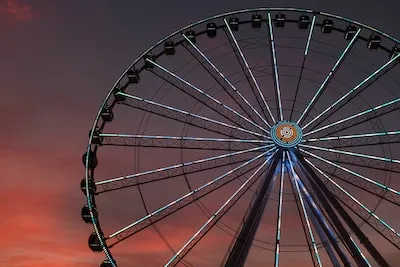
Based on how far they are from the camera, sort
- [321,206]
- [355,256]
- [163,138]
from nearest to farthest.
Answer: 1. [355,256]
2. [321,206]
3. [163,138]

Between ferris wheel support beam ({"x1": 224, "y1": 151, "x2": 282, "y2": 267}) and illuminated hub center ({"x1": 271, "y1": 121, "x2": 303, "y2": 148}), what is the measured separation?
165cm

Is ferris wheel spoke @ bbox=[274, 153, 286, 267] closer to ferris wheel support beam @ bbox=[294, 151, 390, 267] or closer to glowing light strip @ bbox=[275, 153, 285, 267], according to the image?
glowing light strip @ bbox=[275, 153, 285, 267]

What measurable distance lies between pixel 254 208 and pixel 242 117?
5.65 m

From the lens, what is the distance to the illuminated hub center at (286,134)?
2270 centimetres

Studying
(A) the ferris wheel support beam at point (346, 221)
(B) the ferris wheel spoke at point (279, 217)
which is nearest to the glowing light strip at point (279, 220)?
(B) the ferris wheel spoke at point (279, 217)

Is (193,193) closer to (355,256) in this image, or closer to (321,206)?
(321,206)

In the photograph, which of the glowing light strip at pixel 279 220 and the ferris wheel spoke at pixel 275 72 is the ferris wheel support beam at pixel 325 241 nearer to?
the glowing light strip at pixel 279 220

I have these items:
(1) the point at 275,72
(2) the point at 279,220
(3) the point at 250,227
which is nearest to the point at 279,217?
(2) the point at 279,220

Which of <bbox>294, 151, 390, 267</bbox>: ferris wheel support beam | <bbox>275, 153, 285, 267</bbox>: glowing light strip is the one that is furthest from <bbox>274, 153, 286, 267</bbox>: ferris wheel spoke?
<bbox>294, 151, 390, 267</bbox>: ferris wheel support beam

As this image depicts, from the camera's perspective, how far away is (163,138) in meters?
24.4

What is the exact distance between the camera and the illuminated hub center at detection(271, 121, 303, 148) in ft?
74.5

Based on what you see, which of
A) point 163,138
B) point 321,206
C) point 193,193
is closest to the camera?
point 321,206

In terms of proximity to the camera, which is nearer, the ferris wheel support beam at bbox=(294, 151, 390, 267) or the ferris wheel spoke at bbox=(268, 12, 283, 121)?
the ferris wheel support beam at bbox=(294, 151, 390, 267)

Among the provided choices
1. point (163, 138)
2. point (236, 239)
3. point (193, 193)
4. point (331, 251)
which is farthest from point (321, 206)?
point (163, 138)
